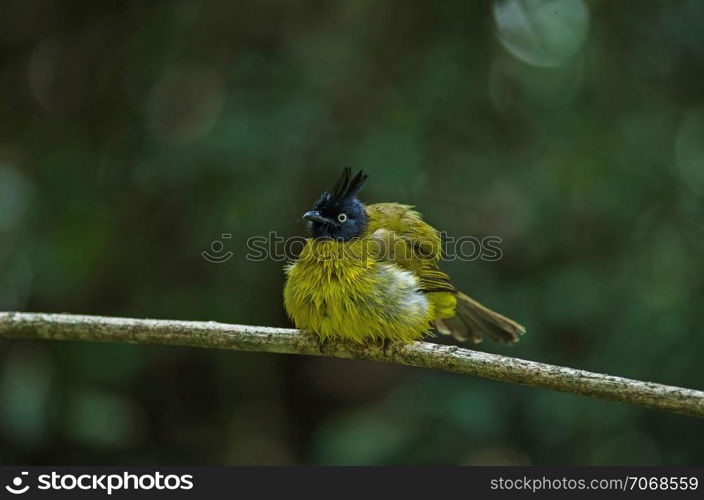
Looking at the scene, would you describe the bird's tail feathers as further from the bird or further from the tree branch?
the tree branch

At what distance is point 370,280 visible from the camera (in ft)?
11.5

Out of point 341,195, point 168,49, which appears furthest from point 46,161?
point 341,195

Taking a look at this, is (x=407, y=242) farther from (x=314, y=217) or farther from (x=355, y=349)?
(x=355, y=349)

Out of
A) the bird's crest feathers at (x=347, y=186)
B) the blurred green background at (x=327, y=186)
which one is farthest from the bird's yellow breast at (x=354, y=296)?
the blurred green background at (x=327, y=186)

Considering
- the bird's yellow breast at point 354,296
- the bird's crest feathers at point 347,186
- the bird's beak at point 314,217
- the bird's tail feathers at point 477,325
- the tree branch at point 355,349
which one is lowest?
the tree branch at point 355,349

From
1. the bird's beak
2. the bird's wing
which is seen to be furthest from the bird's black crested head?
the bird's wing

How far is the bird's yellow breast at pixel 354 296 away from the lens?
340 centimetres

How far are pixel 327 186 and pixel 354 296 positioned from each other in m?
1.61

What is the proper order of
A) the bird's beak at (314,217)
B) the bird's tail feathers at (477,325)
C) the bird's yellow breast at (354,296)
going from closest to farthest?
1. the bird's yellow breast at (354,296)
2. the bird's beak at (314,217)
3. the bird's tail feathers at (477,325)

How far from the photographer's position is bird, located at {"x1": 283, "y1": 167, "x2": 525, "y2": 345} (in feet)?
11.2

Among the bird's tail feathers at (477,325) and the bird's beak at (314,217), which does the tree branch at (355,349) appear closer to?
the bird's beak at (314,217)

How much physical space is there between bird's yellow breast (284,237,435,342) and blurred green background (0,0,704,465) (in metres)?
1.08

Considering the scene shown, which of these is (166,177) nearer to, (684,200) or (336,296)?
(336,296)

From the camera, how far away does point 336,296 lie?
3.46m
